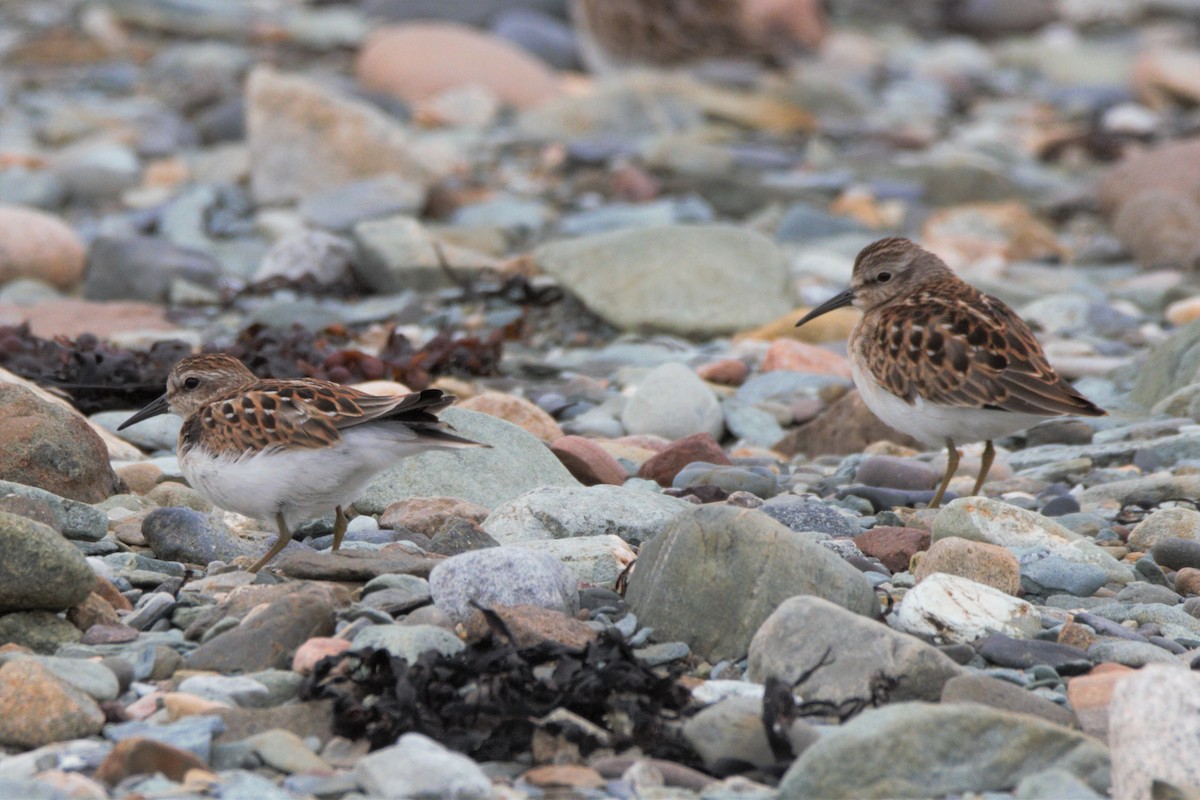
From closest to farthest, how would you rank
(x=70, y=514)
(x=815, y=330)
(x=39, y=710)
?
(x=39, y=710)
(x=70, y=514)
(x=815, y=330)

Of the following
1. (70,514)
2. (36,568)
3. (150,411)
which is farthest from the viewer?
(150,411)

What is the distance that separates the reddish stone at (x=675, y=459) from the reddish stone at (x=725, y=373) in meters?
2.20

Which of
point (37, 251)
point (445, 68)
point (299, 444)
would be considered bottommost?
point (445, 68)

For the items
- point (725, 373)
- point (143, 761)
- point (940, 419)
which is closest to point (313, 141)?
point (725, 373)

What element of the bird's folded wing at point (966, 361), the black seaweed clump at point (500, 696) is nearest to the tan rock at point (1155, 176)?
the bird's folded wing at point (966, 361)

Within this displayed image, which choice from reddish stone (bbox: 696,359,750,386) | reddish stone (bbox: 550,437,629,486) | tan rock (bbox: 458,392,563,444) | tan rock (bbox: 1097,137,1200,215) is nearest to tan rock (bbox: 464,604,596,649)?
reddish stone (bbox: 550,437,629,486)

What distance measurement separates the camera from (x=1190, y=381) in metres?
8.85

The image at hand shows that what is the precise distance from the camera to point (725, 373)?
9836mm

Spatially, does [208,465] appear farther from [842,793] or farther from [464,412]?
[842,793]

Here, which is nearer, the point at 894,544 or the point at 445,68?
the point at 894,544

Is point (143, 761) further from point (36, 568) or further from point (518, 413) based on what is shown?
point (518, 413)

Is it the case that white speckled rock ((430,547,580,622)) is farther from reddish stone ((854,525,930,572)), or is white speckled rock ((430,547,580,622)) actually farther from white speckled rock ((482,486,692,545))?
reddish stone ((854,525,930,572))

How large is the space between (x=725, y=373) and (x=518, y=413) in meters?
2.11

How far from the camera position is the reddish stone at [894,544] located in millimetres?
6074
